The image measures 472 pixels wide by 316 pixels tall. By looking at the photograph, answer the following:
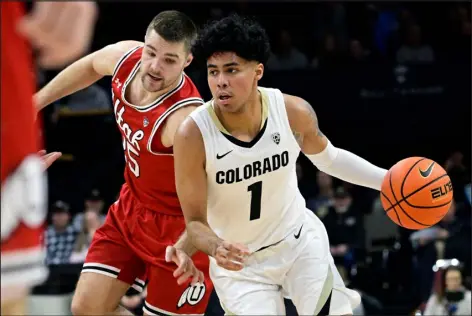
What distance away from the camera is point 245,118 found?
4.92 metres

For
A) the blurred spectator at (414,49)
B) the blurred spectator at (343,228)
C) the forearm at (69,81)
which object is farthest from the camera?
the blurred spectator at (414,49)

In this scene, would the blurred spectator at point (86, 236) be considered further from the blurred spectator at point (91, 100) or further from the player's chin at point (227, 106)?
the player's chin at point (227, 106)

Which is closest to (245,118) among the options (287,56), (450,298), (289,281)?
(289,281)

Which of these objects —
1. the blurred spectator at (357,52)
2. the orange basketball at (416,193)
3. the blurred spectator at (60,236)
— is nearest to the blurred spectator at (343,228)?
the blurred spectator at (357,52)

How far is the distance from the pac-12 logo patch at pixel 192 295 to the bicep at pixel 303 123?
1102 mm

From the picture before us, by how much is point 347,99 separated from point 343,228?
1776 millimetres

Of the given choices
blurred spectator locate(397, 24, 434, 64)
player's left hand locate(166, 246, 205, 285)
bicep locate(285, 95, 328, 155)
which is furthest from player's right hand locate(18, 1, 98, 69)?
blurred spectator locate(397, 24, 434, 64)

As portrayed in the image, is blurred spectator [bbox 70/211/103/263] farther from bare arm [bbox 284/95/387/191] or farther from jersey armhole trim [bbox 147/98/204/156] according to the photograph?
bare arm [bbox 284/95/387/191]

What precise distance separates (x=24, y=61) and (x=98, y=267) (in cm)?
233

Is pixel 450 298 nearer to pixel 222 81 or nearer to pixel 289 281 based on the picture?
pixel 289 281

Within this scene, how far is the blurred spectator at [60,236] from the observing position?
9585 millimetres

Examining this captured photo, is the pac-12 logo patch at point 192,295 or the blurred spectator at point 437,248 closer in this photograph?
the pac-12 logo patch at point 192,295

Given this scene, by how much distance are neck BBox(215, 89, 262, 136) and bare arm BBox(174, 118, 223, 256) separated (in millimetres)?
189

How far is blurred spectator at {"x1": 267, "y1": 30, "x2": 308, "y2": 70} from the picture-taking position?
1088cm
